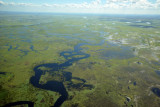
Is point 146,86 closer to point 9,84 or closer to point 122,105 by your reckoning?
point 122,105

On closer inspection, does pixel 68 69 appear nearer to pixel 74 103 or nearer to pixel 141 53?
pixel 74 103

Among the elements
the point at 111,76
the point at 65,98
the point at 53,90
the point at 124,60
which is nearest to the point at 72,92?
the point at 65,98

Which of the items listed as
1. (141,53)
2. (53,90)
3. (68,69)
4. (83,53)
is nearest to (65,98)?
(53,90)

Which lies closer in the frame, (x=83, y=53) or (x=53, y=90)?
(x=53, y=90)

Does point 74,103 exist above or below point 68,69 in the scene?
below

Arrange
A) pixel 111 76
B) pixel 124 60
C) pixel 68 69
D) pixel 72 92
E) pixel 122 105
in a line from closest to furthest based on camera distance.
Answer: pixel 122 105 → pixel 72 92 → pixel 111 76 → pixel 68 69 → pixel 124 60

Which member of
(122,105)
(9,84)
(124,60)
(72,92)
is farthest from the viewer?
(124,60)

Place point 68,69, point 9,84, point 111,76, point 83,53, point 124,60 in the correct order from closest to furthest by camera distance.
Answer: point 9,84 < point 111,76 < point 68,69 < point 124,60 < point 83,53

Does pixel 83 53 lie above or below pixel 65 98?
above

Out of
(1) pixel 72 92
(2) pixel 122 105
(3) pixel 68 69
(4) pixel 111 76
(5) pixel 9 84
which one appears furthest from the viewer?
(3) pixel 68 69
